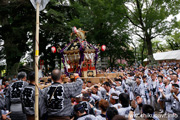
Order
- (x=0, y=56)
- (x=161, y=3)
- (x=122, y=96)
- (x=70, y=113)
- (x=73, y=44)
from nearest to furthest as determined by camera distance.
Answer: (x=70, y=113)
(x=122, y=96)
(x=73, y=44)
(x=0, y=56)
(x=161, y=3)

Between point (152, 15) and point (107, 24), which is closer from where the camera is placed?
point (152, 15)

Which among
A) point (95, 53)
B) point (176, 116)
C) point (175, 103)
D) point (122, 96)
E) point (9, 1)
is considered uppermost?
point (9, 1)

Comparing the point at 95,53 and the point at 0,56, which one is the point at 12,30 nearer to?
the point at 0,56

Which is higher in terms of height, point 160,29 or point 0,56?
point 160,29

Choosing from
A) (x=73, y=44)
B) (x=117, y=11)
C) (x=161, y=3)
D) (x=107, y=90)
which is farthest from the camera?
(x=117, y=11)

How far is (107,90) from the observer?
6098 millimetres

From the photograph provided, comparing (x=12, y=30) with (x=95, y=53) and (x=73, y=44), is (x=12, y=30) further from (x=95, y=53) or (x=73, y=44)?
(x=95, y=53)

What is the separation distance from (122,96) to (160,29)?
20851 mm

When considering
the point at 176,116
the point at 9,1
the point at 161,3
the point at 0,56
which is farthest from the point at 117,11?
the point at 176,116

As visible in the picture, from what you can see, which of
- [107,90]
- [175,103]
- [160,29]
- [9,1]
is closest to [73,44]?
[9,1]

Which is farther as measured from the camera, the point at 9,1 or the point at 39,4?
the point at 9,1

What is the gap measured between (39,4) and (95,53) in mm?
10509

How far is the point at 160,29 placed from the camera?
22016 mm

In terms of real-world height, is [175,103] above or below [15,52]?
below
